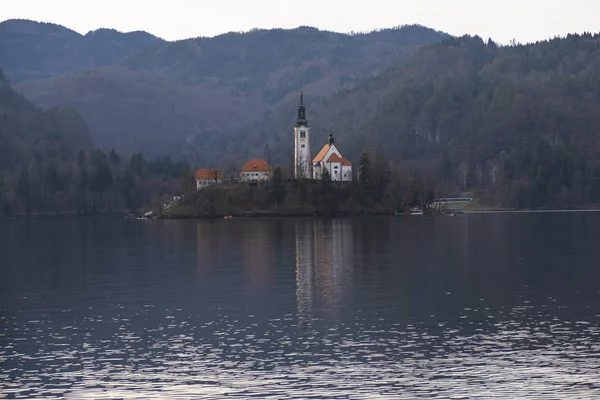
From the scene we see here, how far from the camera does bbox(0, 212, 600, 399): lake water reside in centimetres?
4928

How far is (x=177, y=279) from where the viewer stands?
96.1 m

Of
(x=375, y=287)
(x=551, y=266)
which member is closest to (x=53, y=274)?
(x=375, y=287)

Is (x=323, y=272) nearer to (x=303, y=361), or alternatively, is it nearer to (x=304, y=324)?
(x=304, y=324)

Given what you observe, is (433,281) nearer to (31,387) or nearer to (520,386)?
(520,386)

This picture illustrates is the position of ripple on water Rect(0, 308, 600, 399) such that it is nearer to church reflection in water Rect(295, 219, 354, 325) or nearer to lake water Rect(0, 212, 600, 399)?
lake water Rect(0, 212, 600, 399)

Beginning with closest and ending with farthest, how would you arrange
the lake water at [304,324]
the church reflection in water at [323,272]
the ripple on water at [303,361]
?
1. the ripple on water at [303,361]
2. the lake water at [304,324]
3. the church reflection in water at [323,272]

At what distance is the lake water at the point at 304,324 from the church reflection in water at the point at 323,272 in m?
0.32

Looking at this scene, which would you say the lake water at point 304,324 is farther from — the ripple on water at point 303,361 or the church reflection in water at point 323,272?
the church reflection in water at point 323,272

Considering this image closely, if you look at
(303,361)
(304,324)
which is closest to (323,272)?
(304,324)

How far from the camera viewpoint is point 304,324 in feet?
218

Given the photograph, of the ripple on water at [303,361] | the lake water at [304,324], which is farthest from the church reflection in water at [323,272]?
the ripple on water at [303,361]

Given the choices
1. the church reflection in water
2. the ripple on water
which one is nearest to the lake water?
the ripple on water

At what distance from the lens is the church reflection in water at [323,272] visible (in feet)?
244

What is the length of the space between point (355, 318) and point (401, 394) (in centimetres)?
2186
